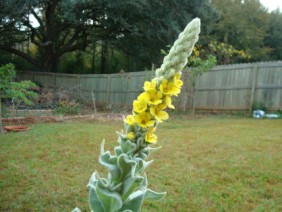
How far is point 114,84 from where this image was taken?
1541cm

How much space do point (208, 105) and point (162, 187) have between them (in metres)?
8.91

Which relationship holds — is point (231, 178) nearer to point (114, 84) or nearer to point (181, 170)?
point (181, 170)

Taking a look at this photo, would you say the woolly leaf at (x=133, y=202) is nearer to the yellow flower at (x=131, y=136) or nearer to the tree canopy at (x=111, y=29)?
the yellow flower at (x=131, y=136)

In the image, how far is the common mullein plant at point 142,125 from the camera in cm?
78

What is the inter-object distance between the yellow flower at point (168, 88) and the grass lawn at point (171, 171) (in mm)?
2119

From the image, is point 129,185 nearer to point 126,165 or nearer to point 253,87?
point 126,165

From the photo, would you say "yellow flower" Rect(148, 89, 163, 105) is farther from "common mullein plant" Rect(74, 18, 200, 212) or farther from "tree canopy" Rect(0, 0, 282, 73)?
"tree canopy" Rect(0, 0, 282, 73)

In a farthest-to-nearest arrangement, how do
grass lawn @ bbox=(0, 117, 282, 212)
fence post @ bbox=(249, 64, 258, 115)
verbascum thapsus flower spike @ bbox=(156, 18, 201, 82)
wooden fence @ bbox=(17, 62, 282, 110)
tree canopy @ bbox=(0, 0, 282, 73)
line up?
tree canopy @ bbox=(0, 0, 282, 73) < fence post @ bbox=(249, 64, 258, 115) < wooden fence @ bbox=(17, 62, 282, 110) < grass lawn @ bbox=(0, 117, 282, 212) < verbascum thapsus flower spike @ bbox=(156, 18, 201, 82)

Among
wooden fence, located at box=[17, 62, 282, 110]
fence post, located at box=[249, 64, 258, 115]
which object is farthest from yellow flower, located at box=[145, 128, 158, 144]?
fence post, located at box=[249, 64, 258, 115]

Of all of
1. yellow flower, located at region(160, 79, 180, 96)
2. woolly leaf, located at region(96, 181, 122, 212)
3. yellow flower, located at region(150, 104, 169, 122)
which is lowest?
woolly leaf, located at region(96, 181, 122, 212)

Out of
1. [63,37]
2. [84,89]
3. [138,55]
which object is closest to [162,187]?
[84,89]

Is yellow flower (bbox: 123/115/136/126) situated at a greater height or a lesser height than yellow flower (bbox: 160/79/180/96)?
lesser

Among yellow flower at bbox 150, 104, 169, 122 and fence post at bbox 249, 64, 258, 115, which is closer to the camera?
yellow flower at bbox 150, 104, 169, 122

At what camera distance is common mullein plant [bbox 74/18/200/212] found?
2.56 feet
